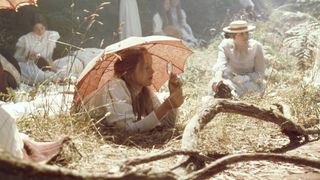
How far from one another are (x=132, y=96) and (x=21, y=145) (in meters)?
1.37

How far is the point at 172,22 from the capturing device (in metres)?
14.0

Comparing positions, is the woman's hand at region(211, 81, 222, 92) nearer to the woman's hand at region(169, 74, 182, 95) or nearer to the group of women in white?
the group of women in white

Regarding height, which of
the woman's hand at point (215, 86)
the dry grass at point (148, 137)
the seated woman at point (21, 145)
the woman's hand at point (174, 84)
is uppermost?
the woman's hand at point (174, 84)

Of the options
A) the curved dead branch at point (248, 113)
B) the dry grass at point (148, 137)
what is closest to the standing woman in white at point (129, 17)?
the dry grass at point (148, 137)

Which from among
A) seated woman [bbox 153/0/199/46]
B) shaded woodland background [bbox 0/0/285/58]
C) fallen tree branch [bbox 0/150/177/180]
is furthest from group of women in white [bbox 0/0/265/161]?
seated woman [bbox 153/0/199/46]

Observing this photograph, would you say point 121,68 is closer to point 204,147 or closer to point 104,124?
point 104,124

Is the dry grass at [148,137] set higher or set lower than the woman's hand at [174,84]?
lower

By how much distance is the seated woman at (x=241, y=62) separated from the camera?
19.5 feet

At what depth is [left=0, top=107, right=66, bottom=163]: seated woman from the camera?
247 cm

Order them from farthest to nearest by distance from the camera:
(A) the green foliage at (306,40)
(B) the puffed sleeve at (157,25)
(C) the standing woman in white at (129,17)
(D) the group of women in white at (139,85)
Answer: (B) the puffed sleeve at (157,25), (C) the standing woman in white at (129,17), (A) the green foliage at (306,40), (D) the group of women in white at (139,85)

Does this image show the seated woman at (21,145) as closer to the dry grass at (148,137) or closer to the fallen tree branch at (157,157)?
the dry grass at (148,137)

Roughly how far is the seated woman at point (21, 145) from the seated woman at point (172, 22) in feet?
33.6

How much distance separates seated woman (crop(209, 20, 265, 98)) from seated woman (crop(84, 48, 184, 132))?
208 cm

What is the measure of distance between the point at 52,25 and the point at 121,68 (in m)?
7.25
